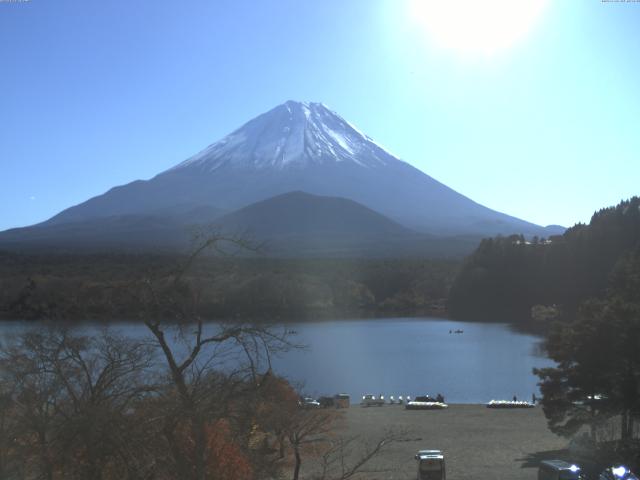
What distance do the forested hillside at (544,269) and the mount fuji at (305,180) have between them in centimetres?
4690

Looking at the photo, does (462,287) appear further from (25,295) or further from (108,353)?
(108,353)

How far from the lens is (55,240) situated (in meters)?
64.8

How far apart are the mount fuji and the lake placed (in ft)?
209

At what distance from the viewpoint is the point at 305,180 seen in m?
105

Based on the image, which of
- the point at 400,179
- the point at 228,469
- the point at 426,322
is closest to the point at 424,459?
the point at 228,469

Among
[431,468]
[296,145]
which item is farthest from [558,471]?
[296,145]

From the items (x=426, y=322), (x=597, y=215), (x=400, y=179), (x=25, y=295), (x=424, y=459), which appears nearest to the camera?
(x=424, y=459)

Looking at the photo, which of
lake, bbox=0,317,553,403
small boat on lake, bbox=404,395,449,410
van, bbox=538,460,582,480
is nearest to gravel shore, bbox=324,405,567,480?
small boat on lake, bbox=404,395,449,410

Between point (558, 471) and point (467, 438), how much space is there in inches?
173

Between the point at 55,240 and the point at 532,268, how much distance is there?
40.8 m

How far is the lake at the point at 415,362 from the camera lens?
18.8 meters

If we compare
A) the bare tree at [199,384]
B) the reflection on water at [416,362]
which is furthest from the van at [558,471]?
the reflection on water at [416,362]

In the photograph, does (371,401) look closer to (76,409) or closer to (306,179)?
(76,409)

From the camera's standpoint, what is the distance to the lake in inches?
739
